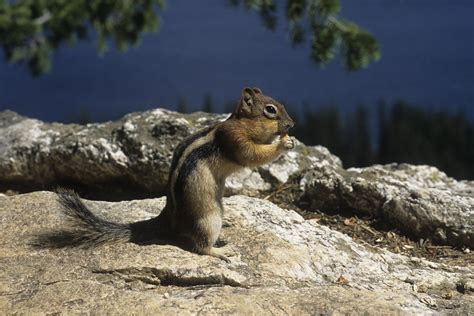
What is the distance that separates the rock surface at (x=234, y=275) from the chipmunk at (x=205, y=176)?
0.10 m

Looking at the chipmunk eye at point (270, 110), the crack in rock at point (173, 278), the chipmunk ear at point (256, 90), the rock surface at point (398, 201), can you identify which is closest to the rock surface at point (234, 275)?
the crack in rock at point (173, 278)

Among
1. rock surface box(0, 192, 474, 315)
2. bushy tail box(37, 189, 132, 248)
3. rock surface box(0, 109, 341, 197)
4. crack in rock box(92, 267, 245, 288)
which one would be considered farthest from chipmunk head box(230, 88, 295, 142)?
rock surface box(0, 109, 341, 197)

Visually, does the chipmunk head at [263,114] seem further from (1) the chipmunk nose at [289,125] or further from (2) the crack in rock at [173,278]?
(2) the crack in rock at [173,278]

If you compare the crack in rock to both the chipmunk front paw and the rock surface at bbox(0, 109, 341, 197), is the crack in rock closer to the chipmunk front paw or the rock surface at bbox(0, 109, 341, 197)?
the chipmunk front paw

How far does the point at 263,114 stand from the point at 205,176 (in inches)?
19.4

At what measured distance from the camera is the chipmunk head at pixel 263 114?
3.66m

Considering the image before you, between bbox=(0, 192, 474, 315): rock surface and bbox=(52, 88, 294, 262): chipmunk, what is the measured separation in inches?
3.8

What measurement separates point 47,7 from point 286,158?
4.29 m

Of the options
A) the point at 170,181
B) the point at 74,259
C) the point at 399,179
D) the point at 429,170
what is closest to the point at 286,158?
the point at 399,179

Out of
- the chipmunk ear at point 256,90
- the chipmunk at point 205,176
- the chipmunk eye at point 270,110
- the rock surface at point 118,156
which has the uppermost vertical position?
the chipmunk ear at point 256,90

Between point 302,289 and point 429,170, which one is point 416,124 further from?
point 302,289

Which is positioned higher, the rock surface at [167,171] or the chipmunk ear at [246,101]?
the chipmunk ear at [246,101]

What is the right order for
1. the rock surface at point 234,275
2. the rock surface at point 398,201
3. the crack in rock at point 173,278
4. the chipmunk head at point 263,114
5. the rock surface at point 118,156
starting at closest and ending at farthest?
1. the rock surface at point 234,275
2. the crack in rock at point 173,278
3. the chipmunk head at point 263,114
4. the rock surface at point 398,201
5. the rock surface at point 118,156

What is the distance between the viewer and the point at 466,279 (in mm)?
3773
